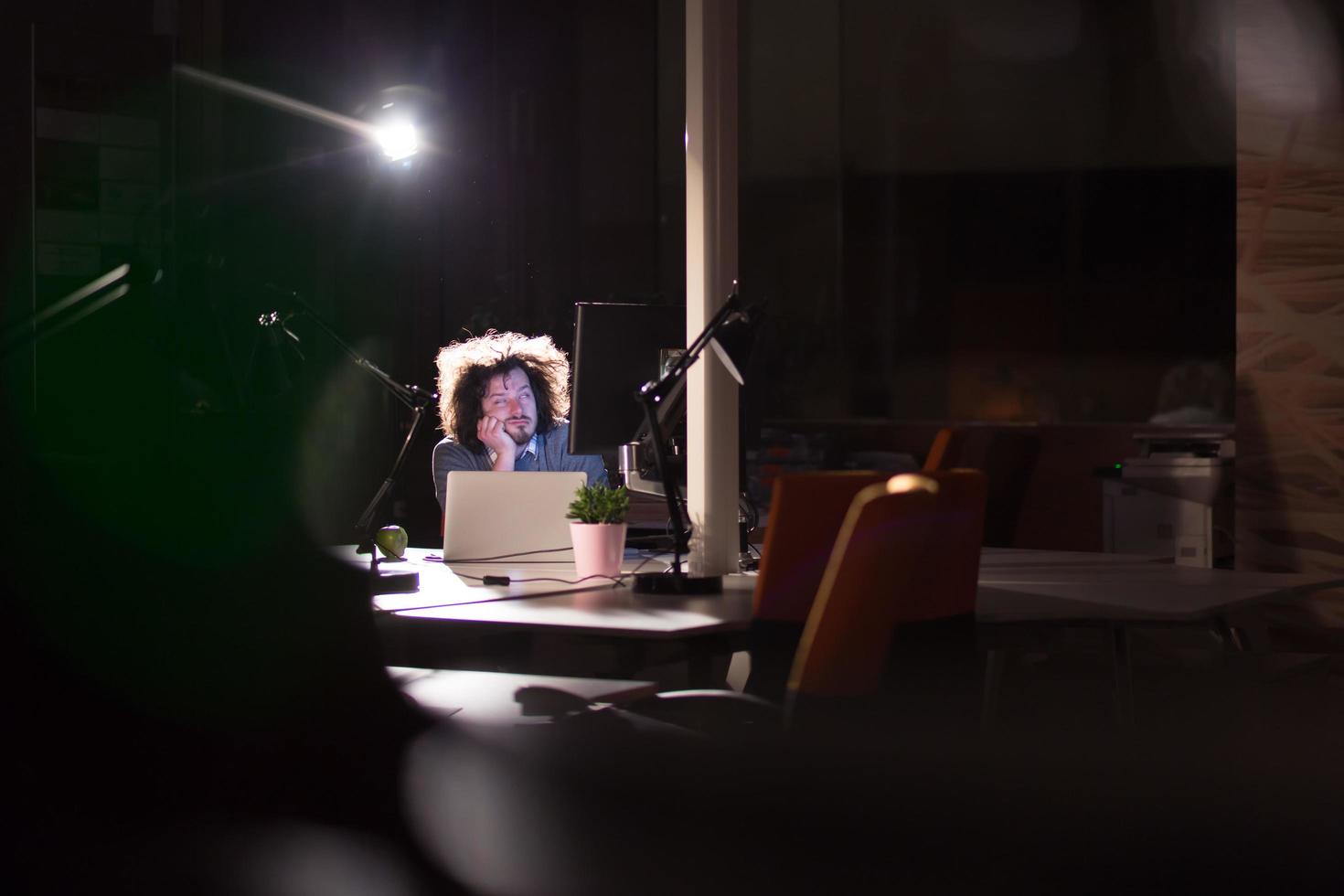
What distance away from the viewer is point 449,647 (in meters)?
2.90

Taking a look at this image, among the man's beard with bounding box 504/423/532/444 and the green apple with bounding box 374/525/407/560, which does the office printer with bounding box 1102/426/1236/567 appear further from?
the green apple with bounding box 374/525/407/560

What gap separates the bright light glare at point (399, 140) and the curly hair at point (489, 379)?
0.67 meters

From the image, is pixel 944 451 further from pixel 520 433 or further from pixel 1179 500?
pixel 1179 500

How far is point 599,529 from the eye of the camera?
8.48 ft

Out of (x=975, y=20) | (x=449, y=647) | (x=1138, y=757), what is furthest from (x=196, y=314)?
(x=975, y=20)

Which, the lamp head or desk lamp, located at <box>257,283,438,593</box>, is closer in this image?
the lamp head

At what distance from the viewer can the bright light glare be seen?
3658 millimetres

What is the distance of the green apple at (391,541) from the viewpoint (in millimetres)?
2945

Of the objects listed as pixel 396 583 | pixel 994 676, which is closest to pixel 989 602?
pixel 994 676

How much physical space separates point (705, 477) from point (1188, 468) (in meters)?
3.21

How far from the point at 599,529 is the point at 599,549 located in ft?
0.13

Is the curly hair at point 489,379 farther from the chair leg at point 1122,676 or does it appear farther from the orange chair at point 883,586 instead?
the orange chair at point 883,586

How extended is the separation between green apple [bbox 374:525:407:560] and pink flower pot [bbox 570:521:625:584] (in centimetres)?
55

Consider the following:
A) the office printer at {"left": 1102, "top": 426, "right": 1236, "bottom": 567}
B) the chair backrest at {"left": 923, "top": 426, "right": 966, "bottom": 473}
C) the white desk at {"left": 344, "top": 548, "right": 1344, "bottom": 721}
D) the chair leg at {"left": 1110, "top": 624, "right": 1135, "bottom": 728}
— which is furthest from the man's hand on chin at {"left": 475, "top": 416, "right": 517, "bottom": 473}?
the office printer at {"left": 1102, "top": 426, "right": 1236, "bottom": 567}
